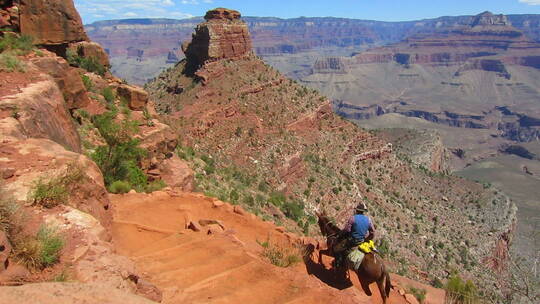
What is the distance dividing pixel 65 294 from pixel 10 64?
13.1 metres

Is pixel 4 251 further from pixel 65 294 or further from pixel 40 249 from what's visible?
pixel 65 294

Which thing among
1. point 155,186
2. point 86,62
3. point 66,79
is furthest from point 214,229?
point 86,62

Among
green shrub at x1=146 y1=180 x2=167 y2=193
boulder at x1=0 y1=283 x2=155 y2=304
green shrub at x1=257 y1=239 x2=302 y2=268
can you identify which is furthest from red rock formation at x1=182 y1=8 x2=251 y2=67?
boulder at x1=0 y1=283 x2=155 y2=304

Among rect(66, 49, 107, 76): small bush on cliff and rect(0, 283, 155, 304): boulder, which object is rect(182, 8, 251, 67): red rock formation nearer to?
rect(66, 49, 107, 76): small bush on cliff

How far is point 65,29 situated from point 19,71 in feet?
28.3

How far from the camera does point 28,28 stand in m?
21.6

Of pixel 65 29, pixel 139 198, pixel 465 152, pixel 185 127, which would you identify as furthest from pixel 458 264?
pixel 465 152

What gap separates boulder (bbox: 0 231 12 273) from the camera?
23.4 feet

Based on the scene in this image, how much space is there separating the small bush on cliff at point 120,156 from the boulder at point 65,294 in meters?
11.2

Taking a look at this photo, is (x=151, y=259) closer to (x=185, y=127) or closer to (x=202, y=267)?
(x=202, y=267)

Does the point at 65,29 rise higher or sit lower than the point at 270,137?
higher

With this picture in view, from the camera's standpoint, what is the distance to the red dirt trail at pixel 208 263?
9484 millimetres

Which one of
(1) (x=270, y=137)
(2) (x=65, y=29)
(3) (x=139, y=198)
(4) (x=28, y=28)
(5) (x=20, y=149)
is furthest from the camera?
(1) (x=270, y=137)

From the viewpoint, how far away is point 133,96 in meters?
26.2
